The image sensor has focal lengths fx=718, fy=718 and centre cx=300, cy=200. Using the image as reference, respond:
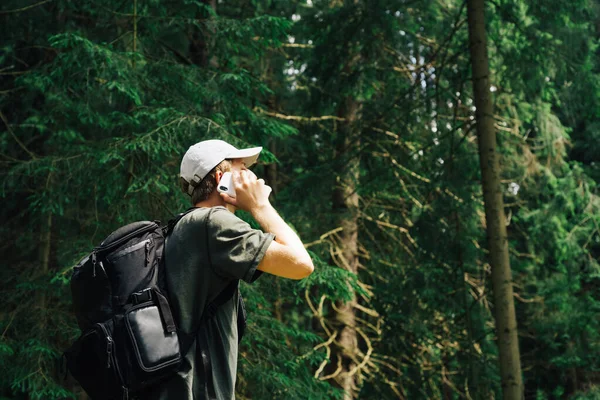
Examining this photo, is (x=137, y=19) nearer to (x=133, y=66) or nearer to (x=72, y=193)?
(x=133, y=66)

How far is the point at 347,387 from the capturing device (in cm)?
1063

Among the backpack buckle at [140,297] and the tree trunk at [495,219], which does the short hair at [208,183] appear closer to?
the backpack buckle at [140,297]

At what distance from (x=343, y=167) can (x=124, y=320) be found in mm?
7635

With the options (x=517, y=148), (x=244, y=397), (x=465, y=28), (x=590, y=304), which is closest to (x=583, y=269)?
(x=590, y=304)

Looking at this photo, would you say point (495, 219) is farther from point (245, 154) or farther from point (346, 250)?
point (245, 154)

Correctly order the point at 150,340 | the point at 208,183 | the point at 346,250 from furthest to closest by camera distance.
→ the point at 346,250, the point at 208,183, the point at 150,340

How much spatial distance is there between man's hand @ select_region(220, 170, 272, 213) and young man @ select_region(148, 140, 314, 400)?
53 mm

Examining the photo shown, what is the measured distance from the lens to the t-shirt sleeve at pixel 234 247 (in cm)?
250

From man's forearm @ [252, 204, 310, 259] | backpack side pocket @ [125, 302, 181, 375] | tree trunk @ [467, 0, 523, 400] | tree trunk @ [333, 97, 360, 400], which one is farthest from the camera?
tree trunk @ [333, 97, 360, 400]

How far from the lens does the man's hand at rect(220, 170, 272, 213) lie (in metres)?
2.74

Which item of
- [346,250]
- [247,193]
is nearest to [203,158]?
[247,193]

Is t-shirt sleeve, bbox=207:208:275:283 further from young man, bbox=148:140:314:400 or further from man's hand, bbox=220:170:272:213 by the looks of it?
man's hand, bbox=220:170:272:213

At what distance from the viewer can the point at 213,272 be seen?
102 inches

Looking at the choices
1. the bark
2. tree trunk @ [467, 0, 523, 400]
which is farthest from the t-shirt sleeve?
tree trunk @ [467, 0, 523, 400]
